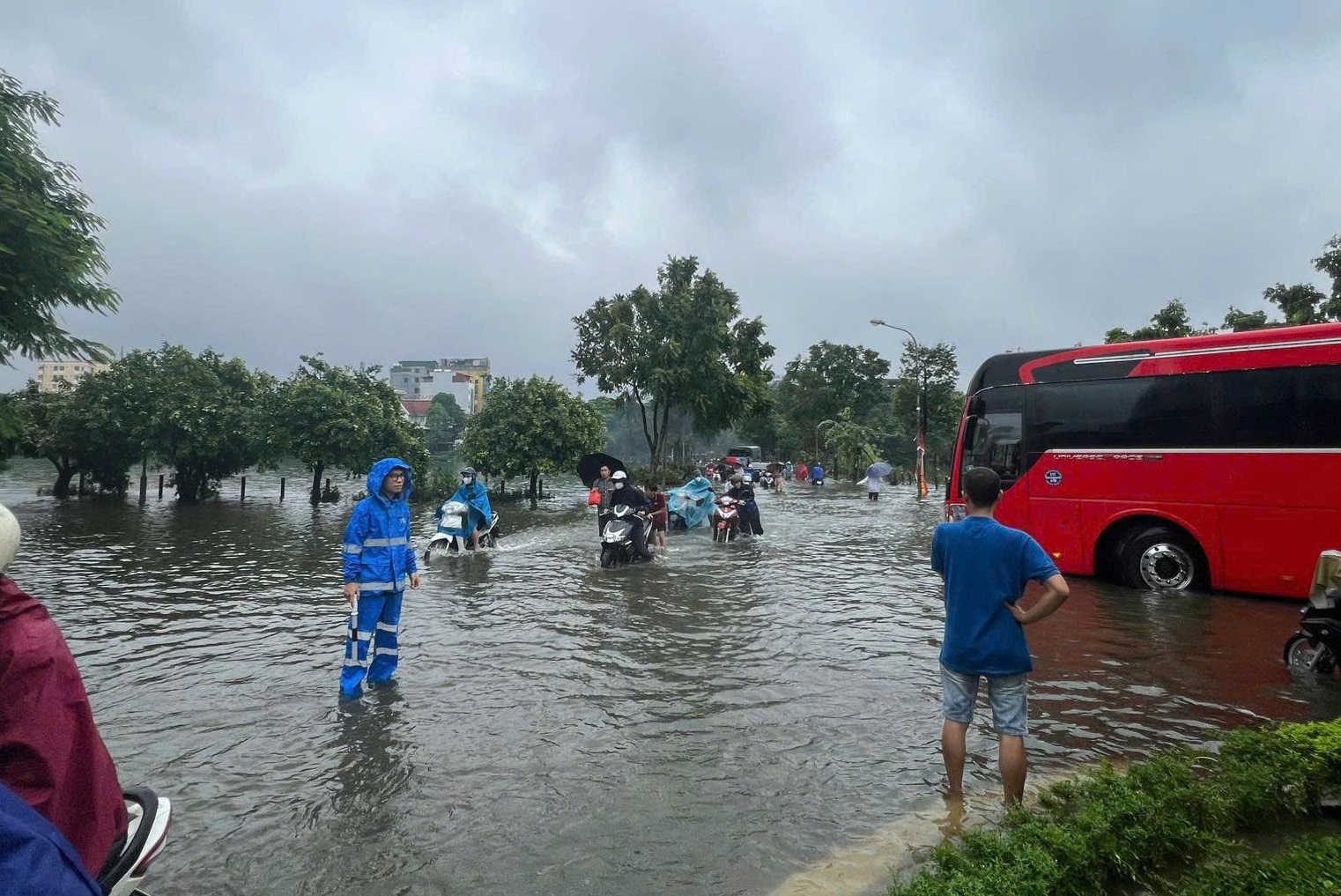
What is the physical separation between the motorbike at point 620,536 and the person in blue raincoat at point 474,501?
9.55 ft

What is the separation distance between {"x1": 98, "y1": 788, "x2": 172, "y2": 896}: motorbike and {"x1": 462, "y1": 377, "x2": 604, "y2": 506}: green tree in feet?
82.5

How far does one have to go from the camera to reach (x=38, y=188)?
46.0 feet

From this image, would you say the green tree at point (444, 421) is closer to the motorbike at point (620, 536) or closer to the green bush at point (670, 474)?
the green bush at point (670, 474)

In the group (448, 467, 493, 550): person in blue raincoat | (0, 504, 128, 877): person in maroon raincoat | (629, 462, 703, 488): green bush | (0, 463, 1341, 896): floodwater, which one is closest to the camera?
(0, 504, 128, 877): person in maroon raincoat

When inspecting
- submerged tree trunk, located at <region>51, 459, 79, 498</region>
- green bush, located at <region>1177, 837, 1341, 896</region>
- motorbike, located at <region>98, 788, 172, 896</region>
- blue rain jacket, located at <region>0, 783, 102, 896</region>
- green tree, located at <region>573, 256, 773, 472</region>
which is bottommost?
green bush, located at <region>1177, 837, 1341, 896</region>

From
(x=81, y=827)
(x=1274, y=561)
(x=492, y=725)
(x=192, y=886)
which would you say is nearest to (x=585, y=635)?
(x=492, y=725)

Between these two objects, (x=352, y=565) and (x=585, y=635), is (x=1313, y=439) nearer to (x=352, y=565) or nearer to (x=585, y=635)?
(x=585, y=635)

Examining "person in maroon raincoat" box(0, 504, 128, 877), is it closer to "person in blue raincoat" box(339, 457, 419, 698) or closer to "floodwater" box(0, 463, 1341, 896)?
"floodwater" box(0, 463, 1341, 896)

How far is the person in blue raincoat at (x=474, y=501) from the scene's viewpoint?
14164 mm

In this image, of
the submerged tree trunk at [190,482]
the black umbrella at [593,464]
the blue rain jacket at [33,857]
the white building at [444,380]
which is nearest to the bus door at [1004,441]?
the black umbrella at [593,464]

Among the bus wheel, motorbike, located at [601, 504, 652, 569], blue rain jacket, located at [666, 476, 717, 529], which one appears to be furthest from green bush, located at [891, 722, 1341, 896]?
blue rain jacket, located at [666, 476, 717, 529]

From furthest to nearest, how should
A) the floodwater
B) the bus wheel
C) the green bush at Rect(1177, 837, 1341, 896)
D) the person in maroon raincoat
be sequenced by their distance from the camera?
the bus wheel
the floodwater
the green bush at Rect(1177, 837, 1341, 896)
the person in maroon raincoat

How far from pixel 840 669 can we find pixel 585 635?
2.81 m

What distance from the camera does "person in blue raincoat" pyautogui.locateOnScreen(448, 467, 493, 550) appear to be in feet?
46.5
